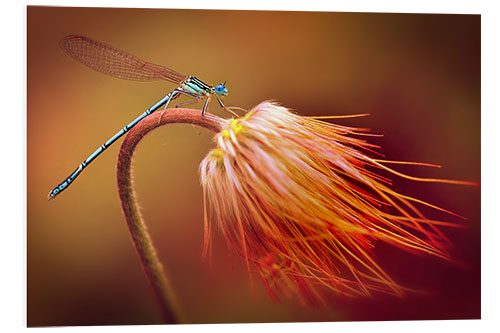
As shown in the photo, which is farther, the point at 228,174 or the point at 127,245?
the point at 127,245

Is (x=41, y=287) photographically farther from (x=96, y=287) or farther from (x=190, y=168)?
(x=190, y=168)

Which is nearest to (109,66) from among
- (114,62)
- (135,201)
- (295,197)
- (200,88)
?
(114,62)

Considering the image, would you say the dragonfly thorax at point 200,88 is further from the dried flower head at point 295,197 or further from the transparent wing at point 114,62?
the dried flower head at point 295,197

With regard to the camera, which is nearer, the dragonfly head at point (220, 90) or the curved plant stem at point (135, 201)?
the curved plant stem at point (135, 201)

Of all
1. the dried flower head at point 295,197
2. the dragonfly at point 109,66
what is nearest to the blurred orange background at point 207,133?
the dragonfly at point 109,66

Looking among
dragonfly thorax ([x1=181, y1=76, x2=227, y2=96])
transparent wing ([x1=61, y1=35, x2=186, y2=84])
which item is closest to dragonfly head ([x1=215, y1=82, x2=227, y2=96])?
dragonfly thorax ([x1=181, y1=76, x2=227, y2=96])
